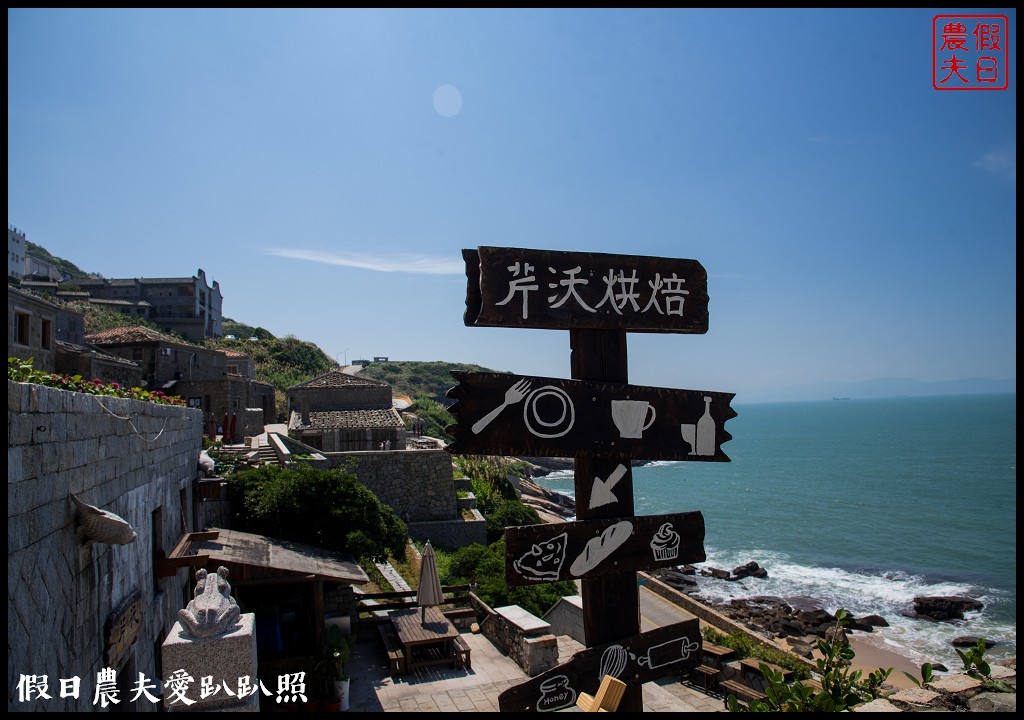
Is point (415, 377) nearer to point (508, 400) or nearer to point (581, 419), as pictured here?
point (581, 419)

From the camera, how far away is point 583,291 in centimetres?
363

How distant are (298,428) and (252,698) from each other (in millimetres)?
20539

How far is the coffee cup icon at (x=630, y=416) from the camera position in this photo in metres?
3.62

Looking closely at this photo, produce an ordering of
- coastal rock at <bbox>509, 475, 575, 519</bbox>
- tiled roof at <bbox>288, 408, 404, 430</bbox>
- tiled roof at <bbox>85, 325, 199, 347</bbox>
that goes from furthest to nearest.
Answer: coastal rock at <bbox>509, 475, 575, 519</bbox> → tiled roof at <bbox>85, 325, 199, 347</bbox> → tiled roof at <bbox>288, 408, 404, 430</bbox>

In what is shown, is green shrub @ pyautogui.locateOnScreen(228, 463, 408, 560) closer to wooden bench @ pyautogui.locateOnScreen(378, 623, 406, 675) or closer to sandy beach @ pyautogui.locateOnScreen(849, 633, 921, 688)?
wooden bench @ pyautogui.locateOnScreen(378, 623, 406, 675)

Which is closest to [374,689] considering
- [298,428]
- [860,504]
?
[298,428]

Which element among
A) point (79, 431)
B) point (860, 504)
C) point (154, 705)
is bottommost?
point (860, 504)

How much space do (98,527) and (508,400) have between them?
3282 millimetres

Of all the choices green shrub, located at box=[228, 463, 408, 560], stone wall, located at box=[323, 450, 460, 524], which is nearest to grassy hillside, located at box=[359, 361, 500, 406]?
stone wall, located at box=[323, 450, 460, 524]

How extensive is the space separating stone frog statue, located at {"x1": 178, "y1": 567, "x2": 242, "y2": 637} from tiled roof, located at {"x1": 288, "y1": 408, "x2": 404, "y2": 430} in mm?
19690

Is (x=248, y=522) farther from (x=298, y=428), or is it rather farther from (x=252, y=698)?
(x=298, y=428)

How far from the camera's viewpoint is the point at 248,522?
→ 13.0 metres

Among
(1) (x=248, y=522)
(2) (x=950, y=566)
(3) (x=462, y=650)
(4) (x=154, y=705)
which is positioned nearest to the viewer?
(4) (x=154, y=705)

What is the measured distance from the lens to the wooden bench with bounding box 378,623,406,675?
993cm
